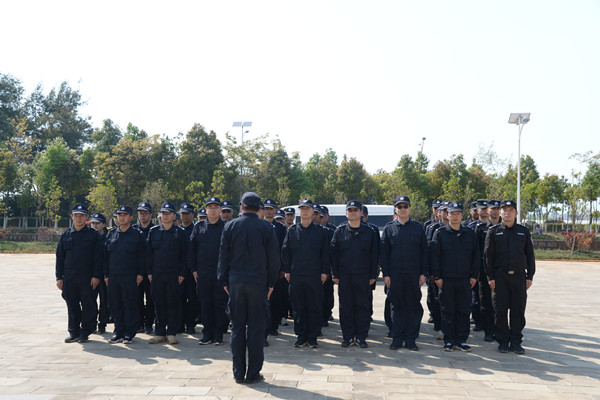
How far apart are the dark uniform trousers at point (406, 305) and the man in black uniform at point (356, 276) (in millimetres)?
356

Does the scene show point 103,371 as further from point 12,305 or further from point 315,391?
point 12,305

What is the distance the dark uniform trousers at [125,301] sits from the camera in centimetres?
671

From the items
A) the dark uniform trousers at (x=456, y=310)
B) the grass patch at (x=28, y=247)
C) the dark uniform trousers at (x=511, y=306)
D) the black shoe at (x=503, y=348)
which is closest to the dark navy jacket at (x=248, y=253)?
the dark uniform trousers at (x=456, y=310)

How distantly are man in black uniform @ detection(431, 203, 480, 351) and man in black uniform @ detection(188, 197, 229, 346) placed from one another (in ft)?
10.4

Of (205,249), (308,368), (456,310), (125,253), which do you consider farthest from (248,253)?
(456,310)

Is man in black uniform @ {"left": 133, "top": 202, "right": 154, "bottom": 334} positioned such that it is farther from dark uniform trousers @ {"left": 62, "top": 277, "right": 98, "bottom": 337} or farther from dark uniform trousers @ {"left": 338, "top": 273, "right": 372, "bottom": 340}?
dark uniform trousers @ {"left": 338, "top": 273, "right": 372, "bottom": 340}

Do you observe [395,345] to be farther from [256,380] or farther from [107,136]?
[107,136]

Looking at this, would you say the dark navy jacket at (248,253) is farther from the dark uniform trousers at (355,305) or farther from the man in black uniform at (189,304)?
the man in black uniform at (189,304)

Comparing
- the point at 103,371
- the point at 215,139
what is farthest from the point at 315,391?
the point at 215,139

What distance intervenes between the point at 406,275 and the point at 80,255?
4875mm

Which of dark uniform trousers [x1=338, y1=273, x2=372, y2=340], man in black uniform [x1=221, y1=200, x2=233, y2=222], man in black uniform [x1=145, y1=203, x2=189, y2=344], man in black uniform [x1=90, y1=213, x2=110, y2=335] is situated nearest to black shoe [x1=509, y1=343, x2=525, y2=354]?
dark uniform trousers [x1=338, y1=273, x2=372, y2=340]

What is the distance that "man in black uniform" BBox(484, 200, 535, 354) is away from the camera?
6203 millimetres

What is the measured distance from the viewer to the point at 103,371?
5281mm

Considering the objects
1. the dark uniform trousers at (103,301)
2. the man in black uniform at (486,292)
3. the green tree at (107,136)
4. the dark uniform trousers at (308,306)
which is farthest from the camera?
the green tree at (107,136)
